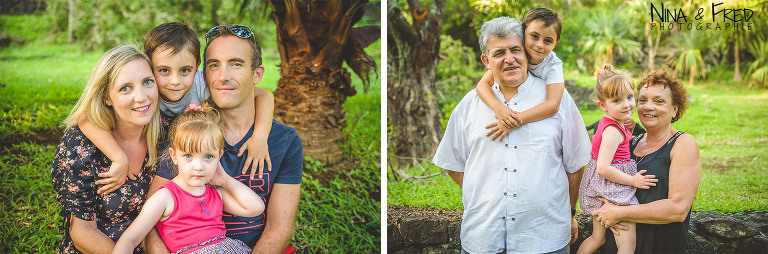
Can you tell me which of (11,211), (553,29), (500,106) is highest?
(553,29)

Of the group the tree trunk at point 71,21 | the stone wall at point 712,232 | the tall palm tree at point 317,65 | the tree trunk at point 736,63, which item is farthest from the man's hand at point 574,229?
the tree trunk at point 71,21

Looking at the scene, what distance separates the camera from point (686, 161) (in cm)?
345

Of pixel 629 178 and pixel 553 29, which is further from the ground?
pixel 553 29

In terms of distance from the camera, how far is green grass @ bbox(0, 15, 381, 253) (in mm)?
3998

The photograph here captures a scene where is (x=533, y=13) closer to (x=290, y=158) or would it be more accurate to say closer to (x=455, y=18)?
(x=455, y=18)

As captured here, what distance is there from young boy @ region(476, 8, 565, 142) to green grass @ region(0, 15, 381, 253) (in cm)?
157

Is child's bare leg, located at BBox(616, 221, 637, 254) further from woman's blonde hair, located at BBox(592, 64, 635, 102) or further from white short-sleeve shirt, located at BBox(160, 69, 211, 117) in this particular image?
white short-sleeve shirt, located at BBox(160, 69, 211, 117)

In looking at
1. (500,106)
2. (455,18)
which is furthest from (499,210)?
(455,18)

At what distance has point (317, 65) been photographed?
174 inches

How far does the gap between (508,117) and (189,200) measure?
6.03 feet

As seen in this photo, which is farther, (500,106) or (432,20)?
(432,20)

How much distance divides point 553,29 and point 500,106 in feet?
1.72

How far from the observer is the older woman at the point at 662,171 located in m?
3.45

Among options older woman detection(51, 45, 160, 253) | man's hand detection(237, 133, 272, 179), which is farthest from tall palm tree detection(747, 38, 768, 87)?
older woman detection(51, 45, 160, 253)
